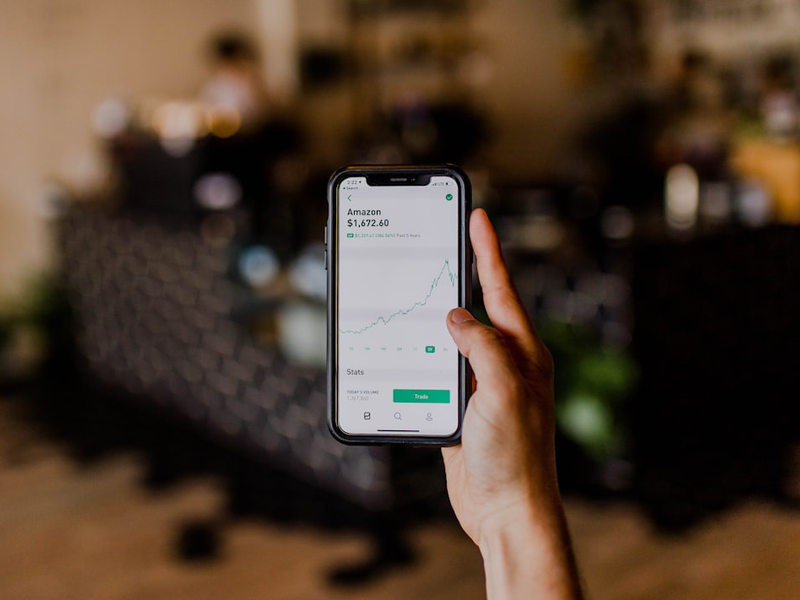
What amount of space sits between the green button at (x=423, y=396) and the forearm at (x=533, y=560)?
147 mm

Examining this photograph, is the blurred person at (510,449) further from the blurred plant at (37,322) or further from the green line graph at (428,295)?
the blurred plant at (37,322)

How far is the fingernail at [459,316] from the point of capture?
31.4 inches

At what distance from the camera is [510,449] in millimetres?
759

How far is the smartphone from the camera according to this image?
85 centimetres

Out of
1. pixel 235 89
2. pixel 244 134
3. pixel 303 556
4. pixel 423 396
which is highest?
pixel 235 89

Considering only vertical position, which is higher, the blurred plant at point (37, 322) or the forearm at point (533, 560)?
the forearm at point (533, 560)

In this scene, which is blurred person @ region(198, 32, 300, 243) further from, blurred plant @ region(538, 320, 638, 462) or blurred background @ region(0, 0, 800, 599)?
blurred plant @ region(538, 320, 638, 462)

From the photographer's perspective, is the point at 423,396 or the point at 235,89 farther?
the point at 235,89

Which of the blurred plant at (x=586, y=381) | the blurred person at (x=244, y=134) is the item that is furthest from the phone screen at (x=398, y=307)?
the blurred person at (x=244, y=134)

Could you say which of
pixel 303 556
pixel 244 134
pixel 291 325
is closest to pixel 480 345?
pixel 303 556

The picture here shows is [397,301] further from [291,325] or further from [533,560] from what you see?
[291,325]

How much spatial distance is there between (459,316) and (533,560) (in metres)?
0.25

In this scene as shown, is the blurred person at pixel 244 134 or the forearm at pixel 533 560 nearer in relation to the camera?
the forearm at pixel 533 560

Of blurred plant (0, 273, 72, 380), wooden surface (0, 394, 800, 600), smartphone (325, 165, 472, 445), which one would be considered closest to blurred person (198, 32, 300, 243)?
wooden surface (0, 394, 800, 600)
